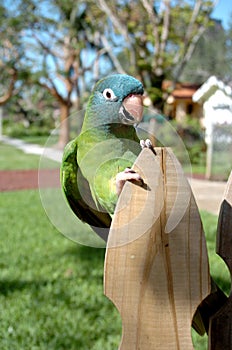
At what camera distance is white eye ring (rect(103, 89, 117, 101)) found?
38.5 inches

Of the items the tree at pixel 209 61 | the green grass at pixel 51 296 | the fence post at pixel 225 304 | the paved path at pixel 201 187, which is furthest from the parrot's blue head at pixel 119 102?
the tree at pixel 209 61

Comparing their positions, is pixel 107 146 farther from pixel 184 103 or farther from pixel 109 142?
pixel 184 103

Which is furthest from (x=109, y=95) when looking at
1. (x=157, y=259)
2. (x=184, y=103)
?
(x=184, y=103)

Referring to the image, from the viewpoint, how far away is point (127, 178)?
0.93m

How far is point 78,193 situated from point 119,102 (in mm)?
251

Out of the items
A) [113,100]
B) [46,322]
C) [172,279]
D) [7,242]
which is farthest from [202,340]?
[7,242]

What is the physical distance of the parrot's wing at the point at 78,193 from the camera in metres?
1.05

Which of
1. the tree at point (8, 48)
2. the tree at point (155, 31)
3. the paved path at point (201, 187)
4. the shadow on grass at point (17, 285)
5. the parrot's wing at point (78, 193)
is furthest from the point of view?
the tree at point (8, 48)

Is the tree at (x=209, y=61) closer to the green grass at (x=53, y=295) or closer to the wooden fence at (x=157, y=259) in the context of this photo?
the green grass at (x=53, y=295)

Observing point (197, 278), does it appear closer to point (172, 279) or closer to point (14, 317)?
point (172, 279)

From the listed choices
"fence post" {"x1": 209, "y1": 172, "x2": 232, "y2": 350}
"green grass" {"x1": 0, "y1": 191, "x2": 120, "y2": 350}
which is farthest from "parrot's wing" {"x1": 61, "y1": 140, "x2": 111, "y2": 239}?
Result: "green grass" {"x1": 0, "y1": 191, "x2": 120, "y2": 350}

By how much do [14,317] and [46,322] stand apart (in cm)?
21

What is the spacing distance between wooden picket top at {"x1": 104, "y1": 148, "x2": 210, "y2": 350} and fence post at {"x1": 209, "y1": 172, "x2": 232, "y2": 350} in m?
0.11

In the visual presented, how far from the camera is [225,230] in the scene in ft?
3.56
